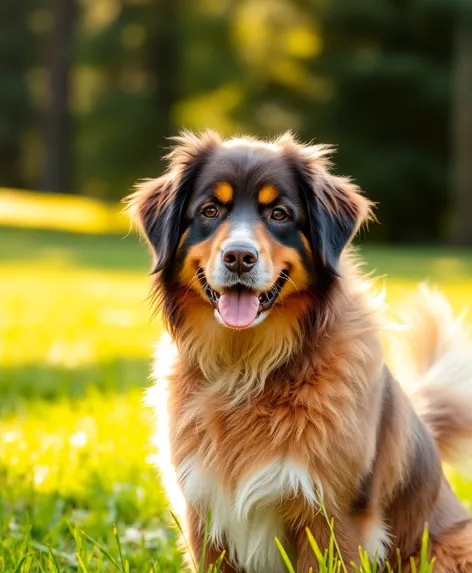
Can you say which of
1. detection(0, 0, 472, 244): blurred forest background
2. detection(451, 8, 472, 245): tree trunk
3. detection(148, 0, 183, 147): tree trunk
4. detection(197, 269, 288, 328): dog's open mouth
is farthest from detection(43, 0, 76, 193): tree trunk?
detection(197, 269, 288, 328): dog's open mouth

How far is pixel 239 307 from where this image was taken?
3.78 meters

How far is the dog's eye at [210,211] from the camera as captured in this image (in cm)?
389

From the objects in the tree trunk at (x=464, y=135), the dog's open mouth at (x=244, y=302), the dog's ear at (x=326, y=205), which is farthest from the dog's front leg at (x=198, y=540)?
the tree trunk at (x=464, y=135)

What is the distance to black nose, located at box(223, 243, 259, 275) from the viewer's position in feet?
11.8

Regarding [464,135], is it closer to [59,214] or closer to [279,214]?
[59,214]

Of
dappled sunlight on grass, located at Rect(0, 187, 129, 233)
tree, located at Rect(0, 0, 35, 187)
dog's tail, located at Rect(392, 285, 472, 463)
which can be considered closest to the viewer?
dog's tail, located at Rect(392, 285, 472, 463)

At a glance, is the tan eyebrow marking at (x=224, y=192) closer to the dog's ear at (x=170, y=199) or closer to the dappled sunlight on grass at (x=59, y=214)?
the dog's ear at (x=170, y=199)

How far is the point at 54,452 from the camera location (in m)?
5.52

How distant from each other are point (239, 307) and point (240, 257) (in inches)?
10.6

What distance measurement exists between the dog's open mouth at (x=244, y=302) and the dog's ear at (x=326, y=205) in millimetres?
203

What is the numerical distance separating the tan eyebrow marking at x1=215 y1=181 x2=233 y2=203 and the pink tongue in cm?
40

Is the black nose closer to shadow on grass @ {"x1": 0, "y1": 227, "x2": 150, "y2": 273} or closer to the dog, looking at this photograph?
the dog

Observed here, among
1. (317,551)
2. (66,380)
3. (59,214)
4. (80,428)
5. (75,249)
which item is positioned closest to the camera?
(317,551)

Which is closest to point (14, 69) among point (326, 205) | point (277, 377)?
point (326, 205)
